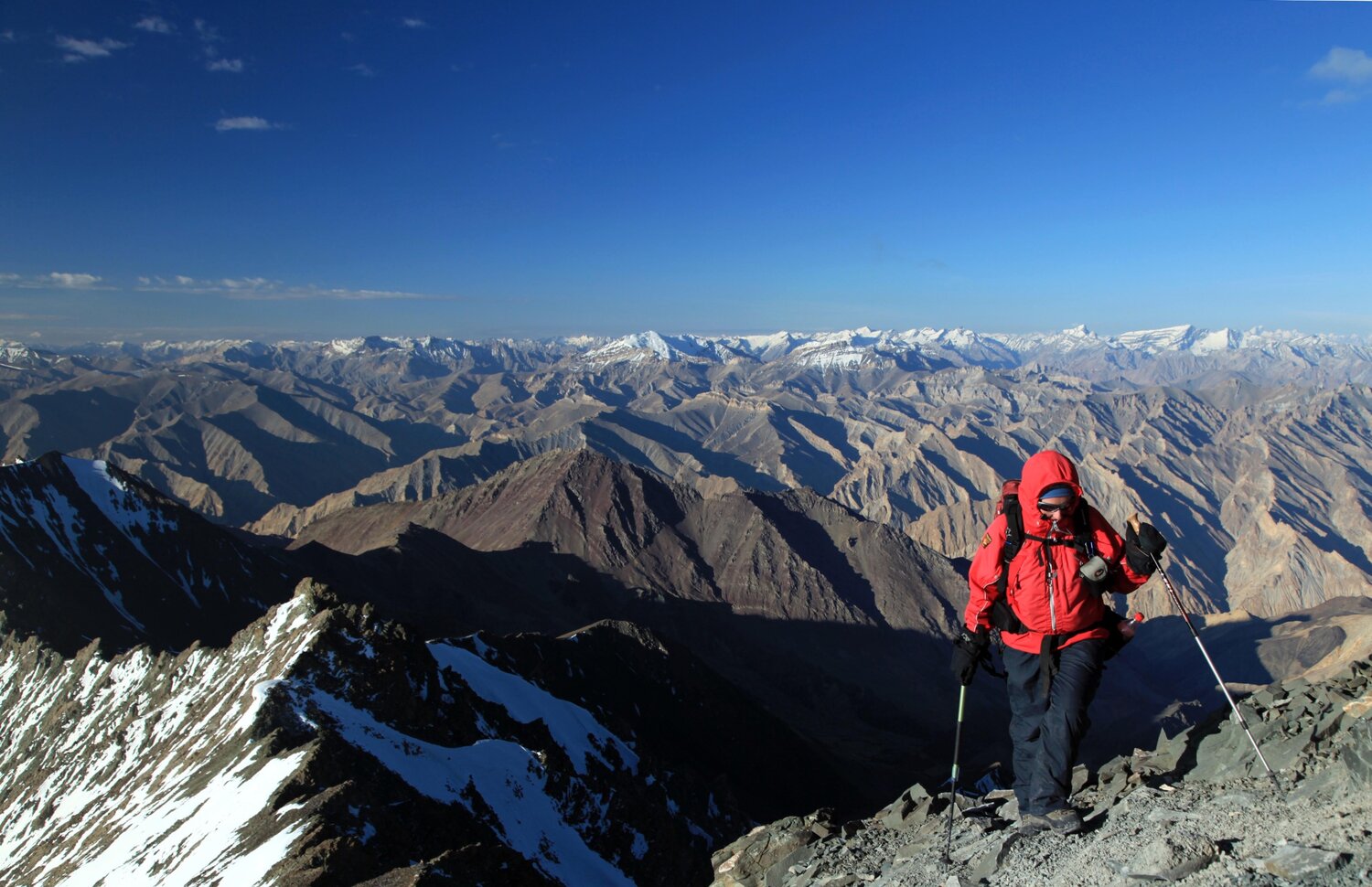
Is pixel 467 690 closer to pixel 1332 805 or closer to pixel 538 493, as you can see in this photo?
pixel 1332 805

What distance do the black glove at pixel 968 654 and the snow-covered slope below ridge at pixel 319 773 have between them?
14.0 metres

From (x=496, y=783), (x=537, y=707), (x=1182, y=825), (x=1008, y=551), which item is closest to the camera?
(x=1182, y=825)

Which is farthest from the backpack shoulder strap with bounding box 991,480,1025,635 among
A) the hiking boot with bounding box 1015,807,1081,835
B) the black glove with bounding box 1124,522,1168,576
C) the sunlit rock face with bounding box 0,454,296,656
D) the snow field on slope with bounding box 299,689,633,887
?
the sunlit rock face with bounding box 0,454,296,656

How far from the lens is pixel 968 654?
10336 millimetres

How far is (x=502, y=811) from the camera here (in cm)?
3172

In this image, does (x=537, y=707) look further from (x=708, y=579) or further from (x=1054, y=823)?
(x=708, y=579)

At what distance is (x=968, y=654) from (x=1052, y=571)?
6.67 ft

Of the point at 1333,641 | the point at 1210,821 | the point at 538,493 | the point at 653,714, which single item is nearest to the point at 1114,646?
the point at 1210,821

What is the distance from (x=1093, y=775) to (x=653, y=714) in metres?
60.7

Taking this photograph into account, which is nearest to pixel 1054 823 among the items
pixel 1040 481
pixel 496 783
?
pixel 1040 481

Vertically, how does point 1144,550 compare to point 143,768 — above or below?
above

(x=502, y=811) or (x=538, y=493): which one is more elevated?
(x=502, y=811)

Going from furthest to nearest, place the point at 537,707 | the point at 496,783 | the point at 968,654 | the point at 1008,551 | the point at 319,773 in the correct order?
the point at 537,707 < the point at 496,783 < the point at 319,773 < the point at 968,654 < the point at 1008,551

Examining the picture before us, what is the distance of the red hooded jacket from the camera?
892cm
